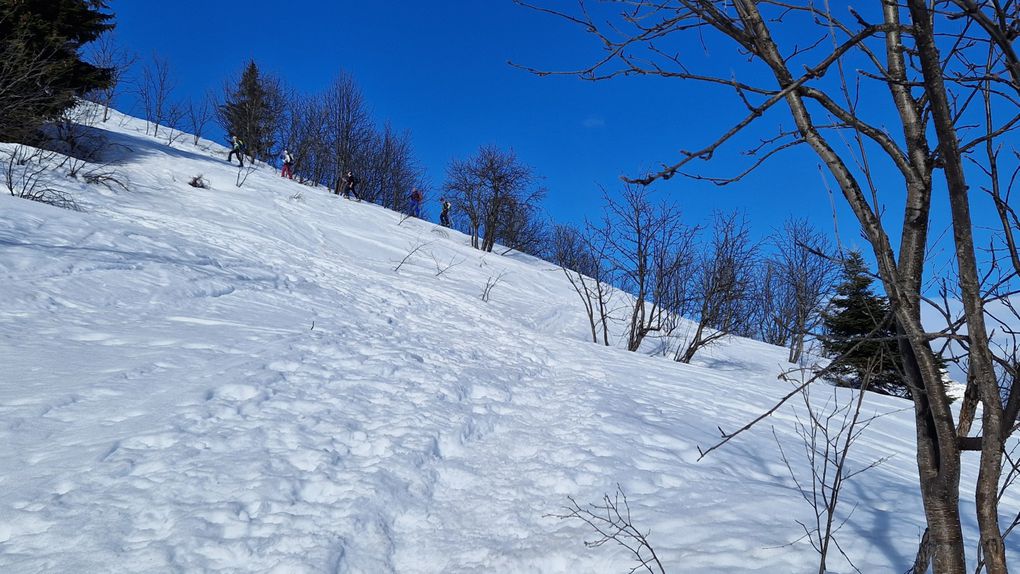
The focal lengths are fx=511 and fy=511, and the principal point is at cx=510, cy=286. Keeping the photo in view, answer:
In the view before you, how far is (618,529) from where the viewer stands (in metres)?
2.32

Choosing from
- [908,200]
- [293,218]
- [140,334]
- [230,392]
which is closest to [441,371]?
[230,392]

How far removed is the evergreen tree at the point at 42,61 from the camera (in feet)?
29.8

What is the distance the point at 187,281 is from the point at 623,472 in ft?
16.1

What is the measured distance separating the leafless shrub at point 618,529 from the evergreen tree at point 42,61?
34.8ft

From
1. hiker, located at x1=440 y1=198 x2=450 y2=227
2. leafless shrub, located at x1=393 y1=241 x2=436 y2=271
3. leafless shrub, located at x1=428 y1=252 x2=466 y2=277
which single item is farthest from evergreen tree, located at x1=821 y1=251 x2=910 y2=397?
hiker, located at x1=440 y1=198 x2=450 y2=227

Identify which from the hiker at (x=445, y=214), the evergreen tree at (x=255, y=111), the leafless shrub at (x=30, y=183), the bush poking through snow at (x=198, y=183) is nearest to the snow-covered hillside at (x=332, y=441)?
the leafless shrub at (x=30, y=183)

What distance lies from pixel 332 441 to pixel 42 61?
35.7ft

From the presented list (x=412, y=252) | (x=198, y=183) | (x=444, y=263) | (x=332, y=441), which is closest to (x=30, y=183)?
(x=198, y=183)

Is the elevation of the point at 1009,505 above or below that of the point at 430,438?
above

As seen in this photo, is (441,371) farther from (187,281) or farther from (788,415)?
(788,415)

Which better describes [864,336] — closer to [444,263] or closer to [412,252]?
[412,252]

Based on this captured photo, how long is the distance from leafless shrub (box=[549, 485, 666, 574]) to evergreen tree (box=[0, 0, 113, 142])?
10594 mm

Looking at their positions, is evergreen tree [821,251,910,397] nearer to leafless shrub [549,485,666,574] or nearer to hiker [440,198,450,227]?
leafless shrub [549,485,666,574]

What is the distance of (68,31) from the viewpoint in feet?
41.4
